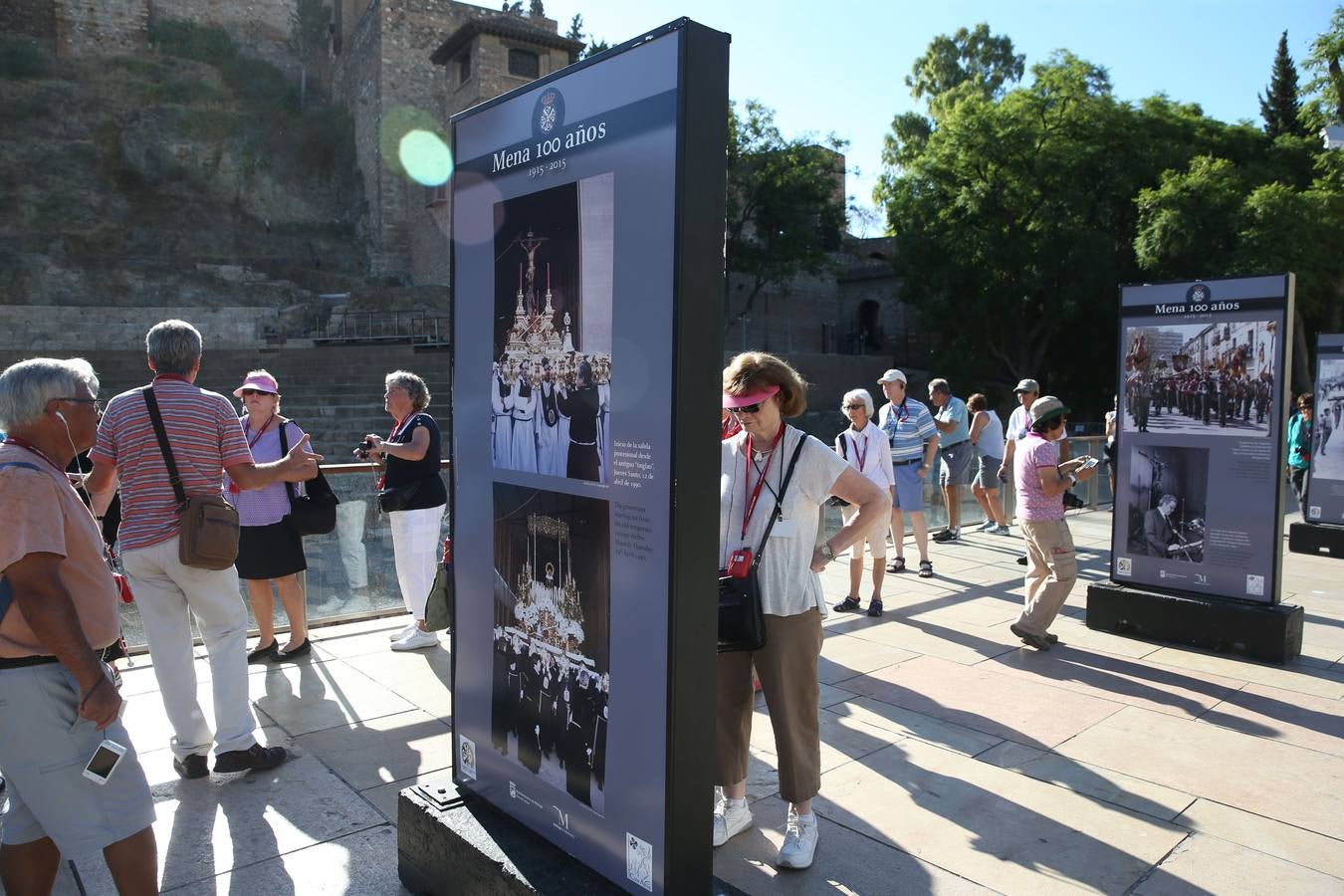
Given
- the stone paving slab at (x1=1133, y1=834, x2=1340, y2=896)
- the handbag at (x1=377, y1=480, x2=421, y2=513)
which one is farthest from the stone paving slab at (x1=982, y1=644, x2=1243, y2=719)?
the handbag at (x1=377, y1=480, x2=421, y2=513)

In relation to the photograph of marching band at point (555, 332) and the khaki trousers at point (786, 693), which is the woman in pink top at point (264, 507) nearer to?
the photograph of marching band at point (555, 332)

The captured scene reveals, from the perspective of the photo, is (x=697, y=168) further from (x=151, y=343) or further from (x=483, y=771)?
(x=151, y=343)

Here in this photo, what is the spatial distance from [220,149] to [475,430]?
4899cm

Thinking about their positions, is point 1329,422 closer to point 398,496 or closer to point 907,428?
point 907,428

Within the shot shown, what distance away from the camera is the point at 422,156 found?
Answer: 43.4 m

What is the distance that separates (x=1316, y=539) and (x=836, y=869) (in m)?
9.89

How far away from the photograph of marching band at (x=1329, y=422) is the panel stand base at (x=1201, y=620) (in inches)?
218

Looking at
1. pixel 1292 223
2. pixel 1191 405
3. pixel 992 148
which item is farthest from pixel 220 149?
pixel 1191 405

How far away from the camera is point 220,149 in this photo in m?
45.2

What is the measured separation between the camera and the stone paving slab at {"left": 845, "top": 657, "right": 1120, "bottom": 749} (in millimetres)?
5059

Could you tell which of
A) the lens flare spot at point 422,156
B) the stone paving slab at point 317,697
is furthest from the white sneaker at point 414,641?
the lens flare spot at point 422,156

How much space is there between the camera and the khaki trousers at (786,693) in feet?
11.3

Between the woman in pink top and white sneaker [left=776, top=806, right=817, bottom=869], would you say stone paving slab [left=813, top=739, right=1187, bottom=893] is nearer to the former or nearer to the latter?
white sneaker [left=776, top=806, right=817, bottom=869]

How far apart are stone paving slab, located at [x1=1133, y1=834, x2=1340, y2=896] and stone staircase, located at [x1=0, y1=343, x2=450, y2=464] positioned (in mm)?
19555
